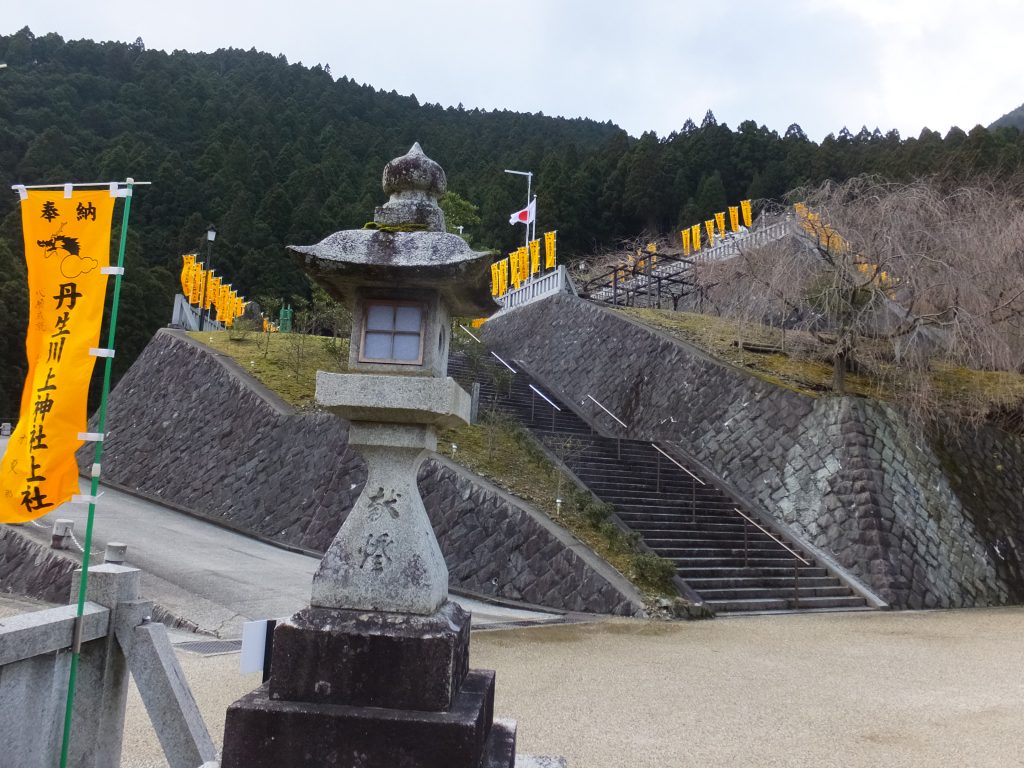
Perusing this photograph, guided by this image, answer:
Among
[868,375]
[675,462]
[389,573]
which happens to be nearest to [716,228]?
[868,375]

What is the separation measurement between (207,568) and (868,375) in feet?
39.0

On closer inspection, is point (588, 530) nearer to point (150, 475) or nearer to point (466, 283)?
point (466, 283)

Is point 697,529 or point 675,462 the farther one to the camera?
point 675,462

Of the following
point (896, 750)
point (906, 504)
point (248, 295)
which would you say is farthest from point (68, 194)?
point (248, 295)

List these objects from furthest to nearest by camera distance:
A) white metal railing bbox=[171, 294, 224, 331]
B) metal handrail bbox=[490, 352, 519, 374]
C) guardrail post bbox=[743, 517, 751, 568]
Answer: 1. white metal railing bbox=[171, 294, 224, 331]
2. metal handrail bbox=[490, 352, 519, 374]
3. guardrail post bbox=[743, 517, 751, 568]

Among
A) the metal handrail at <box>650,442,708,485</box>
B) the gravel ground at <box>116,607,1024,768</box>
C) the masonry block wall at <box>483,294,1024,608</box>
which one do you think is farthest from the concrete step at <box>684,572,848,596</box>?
the metal handrail at <box>650,442,708,485</box>

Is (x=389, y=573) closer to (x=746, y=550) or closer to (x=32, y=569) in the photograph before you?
(x=32, y=569)

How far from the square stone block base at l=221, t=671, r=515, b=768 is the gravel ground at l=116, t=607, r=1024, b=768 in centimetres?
146

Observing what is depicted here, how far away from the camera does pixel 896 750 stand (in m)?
4.36

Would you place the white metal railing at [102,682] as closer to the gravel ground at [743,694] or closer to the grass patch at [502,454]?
the gravel ground at [743,694]

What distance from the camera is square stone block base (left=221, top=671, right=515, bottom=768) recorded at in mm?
2900

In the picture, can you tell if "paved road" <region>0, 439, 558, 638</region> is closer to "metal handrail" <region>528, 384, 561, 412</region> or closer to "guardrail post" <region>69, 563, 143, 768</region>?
"guardrail post" <region>69, 563, 143, 768</region>

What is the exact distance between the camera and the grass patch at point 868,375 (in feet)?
40.1

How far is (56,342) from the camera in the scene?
11.0 feet
